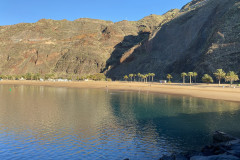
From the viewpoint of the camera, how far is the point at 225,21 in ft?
344

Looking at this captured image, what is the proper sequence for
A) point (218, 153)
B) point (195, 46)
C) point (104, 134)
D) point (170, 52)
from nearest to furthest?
point (218, 153) → point (104, 134) → point (195, 46) → point (170, 52)

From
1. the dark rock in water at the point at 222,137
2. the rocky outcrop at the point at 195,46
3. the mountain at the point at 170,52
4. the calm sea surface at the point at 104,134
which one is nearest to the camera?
the dark rock in water at the point at 222,137

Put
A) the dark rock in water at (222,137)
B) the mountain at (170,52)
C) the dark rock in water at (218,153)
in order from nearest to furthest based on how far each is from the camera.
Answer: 1. the dark rock in water at (218,153)
2. the dark rock in water at (222,137)
3. the mountain at (170,52)

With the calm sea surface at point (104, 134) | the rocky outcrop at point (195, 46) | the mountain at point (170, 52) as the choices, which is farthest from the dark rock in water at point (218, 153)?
the mountain at point (170, 52)

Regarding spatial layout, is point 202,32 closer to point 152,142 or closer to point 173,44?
point 173,44

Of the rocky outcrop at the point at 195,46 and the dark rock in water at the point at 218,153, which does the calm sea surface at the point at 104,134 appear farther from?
the rocky outcrop at the point at 195,46

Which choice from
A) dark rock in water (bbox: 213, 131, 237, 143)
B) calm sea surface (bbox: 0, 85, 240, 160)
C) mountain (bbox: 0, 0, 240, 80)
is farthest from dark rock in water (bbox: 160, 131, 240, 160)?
mountain (bbox: 0, 0, 240, 80)

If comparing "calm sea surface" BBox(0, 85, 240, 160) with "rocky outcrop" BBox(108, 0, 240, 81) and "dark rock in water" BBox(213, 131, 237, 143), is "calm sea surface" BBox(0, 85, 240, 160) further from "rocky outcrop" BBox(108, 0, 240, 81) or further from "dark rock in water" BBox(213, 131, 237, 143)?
"rocky outcrop" BBox(108, 0, 240, 81)

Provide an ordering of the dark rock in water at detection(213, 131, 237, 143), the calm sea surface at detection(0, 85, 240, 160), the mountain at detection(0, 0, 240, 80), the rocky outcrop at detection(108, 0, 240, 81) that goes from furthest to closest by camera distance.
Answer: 1. the mountain at detection(0, 0, 240, 80)
2. the rocky outcrop at detection(108, 0, 240, 81)
3. the calm sea surface at detection(0, 85, 240, 160)
4. the dark rock in water at detection(213, 131, 237, 143)

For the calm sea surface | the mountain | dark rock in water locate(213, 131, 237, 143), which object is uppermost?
the mountain

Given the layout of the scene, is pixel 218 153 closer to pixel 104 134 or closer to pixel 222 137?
pixel 222 137

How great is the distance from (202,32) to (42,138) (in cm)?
11575

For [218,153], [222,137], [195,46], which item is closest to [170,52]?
[195,46]

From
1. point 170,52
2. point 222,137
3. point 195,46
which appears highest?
point 195,46
